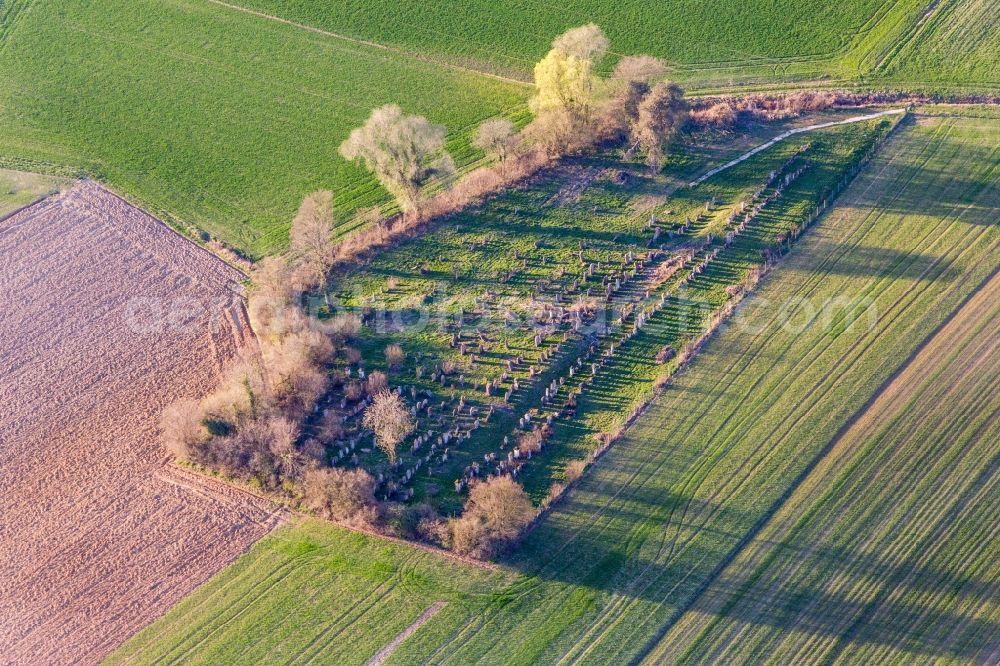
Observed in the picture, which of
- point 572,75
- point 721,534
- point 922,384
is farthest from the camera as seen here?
point 572,75

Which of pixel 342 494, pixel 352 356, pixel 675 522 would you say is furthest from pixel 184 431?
pixel 675 522

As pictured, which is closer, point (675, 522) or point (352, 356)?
point (675, 522)

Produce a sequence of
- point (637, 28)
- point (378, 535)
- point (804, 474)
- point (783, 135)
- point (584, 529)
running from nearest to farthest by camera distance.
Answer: point (584, 529)
point (378, 535)
point (804, 474)
point (783, 135)
point (637, 28)

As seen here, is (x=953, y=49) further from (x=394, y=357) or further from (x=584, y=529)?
(x=584, y=529)

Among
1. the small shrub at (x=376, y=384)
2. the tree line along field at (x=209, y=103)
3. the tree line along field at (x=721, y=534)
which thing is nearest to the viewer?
the tree line along field at (x=721, y=534)

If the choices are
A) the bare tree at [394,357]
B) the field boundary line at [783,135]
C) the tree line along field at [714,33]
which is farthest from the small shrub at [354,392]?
the tree line along field at [714,33]

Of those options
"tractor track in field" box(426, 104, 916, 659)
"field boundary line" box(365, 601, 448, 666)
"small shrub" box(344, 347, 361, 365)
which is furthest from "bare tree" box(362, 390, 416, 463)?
"tractor track in field" box(426, 104, 916, 659)

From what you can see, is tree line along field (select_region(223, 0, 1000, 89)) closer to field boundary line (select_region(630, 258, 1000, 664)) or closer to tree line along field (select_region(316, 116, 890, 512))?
tree line along field (select_region(316, 116, 890, 512))

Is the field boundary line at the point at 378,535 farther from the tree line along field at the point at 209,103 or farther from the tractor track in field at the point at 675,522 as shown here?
the tree line along field at the point at 209,103
